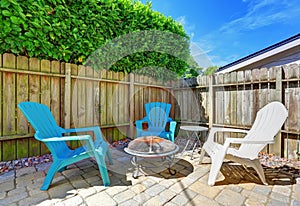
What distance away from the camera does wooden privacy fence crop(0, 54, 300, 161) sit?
7.43ft

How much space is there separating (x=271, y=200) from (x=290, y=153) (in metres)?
1.53

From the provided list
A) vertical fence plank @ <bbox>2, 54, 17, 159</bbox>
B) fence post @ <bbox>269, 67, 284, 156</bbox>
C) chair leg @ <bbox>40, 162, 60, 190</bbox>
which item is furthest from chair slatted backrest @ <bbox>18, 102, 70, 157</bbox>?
fence post @ <bbox>269, 67, 284, 156</bbox>

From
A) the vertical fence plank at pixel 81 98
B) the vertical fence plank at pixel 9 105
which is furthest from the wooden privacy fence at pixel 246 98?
the vertical fence plank at pixel 9 105

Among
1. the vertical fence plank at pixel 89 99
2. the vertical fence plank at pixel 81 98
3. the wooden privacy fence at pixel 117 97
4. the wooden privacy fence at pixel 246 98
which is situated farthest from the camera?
the vertical fence plank at pixel 89 99

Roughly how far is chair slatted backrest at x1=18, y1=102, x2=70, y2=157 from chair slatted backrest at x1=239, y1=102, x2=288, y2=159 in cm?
228

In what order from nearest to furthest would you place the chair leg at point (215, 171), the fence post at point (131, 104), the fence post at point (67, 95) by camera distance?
the chair leg at point (215, 171), the fence post at point (67, 95), the fence post at point (131, 104)

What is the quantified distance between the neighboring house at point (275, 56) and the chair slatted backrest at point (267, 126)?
8.09 ft

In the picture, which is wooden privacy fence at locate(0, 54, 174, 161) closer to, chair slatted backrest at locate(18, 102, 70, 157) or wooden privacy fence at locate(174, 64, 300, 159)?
chair slatted backrest at locate(18, 102, 70, 157)

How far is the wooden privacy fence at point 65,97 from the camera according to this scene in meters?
2.22

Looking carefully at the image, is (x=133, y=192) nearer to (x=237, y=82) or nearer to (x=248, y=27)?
(x=237, y=82)

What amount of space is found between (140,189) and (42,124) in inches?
54.4

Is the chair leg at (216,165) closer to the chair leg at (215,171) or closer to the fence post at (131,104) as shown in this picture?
the chair leg at (215,171)

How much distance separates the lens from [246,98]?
9.68ft

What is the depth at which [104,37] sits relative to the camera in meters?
3.04
